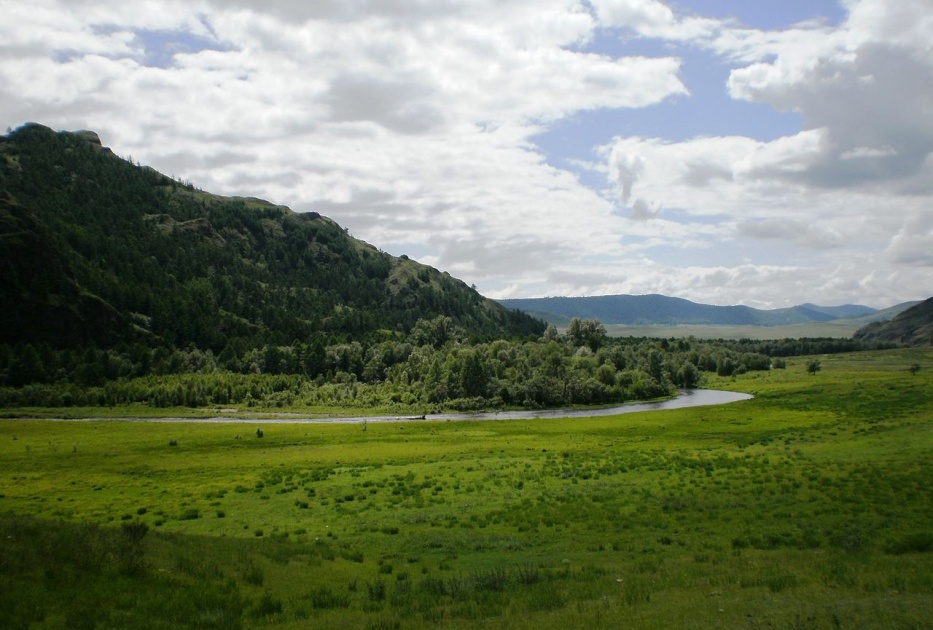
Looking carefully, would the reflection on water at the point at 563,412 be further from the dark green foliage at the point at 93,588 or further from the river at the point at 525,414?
the dark green foliage at the point at 93,588

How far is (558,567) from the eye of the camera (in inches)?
866

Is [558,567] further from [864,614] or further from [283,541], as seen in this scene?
[283,541]

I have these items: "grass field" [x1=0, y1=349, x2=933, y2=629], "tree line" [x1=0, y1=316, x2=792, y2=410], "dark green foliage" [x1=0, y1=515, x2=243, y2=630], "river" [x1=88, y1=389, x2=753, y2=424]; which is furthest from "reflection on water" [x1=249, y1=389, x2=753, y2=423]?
"dark green foliage" [x1=0, y1=515, x2=243, y2=630]

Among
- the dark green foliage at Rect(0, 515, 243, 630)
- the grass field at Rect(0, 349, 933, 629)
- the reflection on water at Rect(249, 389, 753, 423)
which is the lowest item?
the reflection on water at Rect(249, 389, 753, 423)

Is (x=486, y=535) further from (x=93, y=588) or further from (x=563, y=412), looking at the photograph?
(x=563, y=412)

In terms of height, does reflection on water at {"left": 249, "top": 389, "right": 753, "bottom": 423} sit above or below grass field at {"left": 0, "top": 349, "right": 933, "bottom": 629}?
below

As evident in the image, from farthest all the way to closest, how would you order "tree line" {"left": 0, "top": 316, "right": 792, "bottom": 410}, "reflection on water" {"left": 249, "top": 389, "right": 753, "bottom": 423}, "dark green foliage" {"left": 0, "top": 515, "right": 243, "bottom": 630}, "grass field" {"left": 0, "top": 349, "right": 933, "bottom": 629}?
"tree line" {"left": 0, "top": 316, "right": 792, "bottom": 410}, "reflection on water" {"left": 249, "top": 389, "right": 753, "bottom": 423}, "grass field" {"left": 0, "top": 349, "right": 933, "bottom": 629}, "dark green foliage" {"left": 0, "top": 515, "right": 243, "bottom": 630}

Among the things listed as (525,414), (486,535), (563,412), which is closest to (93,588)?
(486,535)

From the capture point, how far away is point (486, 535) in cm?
2814

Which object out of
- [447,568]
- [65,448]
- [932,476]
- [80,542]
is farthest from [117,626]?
[65,448]

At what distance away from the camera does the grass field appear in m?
15.4

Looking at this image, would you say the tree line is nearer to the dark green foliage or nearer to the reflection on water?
the reflection on water

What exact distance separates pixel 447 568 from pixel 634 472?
997 inches

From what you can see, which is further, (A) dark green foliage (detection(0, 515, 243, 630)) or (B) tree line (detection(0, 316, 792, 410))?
(B) tree line (detection(0, 316, 792, 410))
